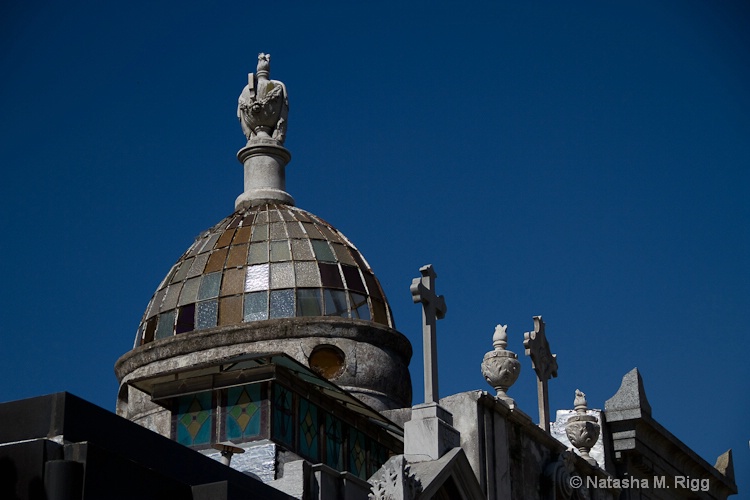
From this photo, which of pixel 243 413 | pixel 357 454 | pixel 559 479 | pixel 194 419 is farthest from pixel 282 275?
pixel 243 413

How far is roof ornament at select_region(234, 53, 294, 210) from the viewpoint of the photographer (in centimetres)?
2803

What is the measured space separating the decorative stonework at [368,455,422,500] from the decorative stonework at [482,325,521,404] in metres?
3.89

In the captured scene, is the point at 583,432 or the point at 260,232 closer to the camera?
the point at 583,432

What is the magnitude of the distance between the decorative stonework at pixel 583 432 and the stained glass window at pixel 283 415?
5.76 m

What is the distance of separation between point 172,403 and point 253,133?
34.0 ft

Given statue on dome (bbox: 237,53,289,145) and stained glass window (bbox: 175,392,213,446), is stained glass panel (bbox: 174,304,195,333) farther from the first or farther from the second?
stained glass window (bbox: 175,392,213,446)

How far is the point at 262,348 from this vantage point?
24.1 m

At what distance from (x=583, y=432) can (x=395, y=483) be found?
7.24 metres

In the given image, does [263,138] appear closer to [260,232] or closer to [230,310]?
[260,232]

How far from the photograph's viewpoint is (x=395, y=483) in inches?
645

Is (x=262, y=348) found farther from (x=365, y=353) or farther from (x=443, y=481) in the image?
(x=443, y=481)

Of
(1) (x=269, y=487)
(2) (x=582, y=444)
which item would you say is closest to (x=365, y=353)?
(2) (x=582, y=444)

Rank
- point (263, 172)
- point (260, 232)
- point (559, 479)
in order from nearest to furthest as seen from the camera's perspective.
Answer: point (559, 479) < point (260, 232) < point (263, 172)

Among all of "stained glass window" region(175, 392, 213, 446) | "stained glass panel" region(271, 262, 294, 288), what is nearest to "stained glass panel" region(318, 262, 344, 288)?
"stained glass panel" region(271, 262, 294, 288)
